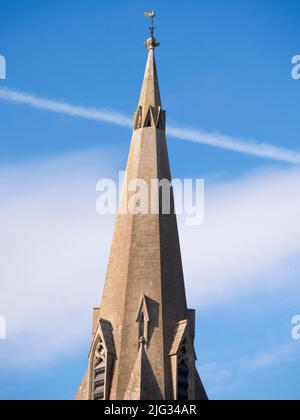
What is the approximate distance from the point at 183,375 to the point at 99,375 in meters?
4.05

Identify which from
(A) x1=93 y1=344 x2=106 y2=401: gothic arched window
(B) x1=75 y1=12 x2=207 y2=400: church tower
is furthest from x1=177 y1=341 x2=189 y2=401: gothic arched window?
(A) x1=93 y1=344 x2=106 y2=401: gothic arched window

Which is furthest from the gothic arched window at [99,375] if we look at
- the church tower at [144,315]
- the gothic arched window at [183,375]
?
the gothic arched window at [183,375]

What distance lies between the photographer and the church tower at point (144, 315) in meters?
63.3

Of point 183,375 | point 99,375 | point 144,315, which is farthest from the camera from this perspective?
point 144,315

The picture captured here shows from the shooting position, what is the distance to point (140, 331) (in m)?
64.6

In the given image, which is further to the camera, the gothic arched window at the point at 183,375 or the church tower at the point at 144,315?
the gothic arched window at the point at 183,375

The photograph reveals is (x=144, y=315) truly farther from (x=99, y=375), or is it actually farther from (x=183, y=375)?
(x=99, y=375)

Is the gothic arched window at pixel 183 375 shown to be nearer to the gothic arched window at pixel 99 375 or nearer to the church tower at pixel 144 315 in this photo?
the church tower at pixel 144 315

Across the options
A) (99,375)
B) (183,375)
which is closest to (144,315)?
(183,375)

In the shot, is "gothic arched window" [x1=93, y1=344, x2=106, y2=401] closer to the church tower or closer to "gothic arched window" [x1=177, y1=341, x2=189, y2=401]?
the church tower

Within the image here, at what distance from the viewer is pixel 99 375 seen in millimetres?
64375
